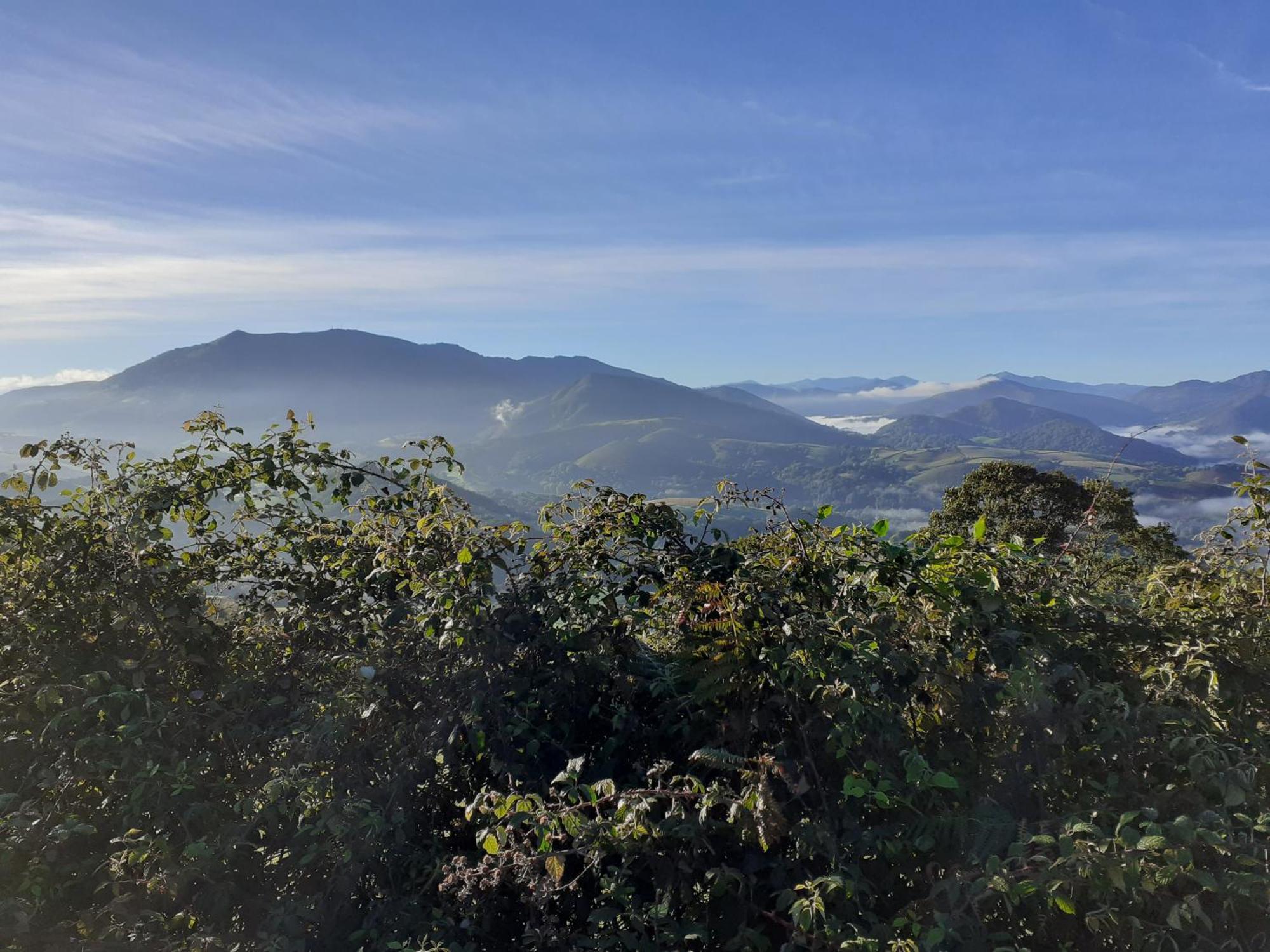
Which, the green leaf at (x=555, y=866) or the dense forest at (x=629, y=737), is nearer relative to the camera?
the green leaf at (x=555, y=866)

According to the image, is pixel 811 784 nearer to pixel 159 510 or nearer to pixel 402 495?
pixel 402 495

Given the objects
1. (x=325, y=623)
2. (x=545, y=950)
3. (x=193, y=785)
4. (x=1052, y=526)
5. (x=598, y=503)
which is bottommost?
(x=1052, y=526)

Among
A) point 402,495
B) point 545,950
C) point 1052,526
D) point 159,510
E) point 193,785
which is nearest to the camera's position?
point 545,950

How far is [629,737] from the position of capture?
305 cm

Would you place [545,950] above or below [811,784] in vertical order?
below

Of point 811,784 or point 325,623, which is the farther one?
point 325,623

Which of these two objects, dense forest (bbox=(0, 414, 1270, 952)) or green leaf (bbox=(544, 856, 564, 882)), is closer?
green leaf (bbox=(544, 856, 564, 882))

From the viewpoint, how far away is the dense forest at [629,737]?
2.35 m

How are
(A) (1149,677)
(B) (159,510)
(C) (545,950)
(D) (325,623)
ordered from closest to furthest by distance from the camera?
(C) (545,950), (A) (1149,677), (D) (325,623), (B) (159,510)

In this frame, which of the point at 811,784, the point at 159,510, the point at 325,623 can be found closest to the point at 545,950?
the point at 811,784

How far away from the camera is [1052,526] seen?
26.9 meters

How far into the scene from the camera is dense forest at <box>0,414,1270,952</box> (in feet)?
7.72

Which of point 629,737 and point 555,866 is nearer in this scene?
point 555,866

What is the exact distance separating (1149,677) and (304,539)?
3.59 meters
